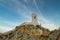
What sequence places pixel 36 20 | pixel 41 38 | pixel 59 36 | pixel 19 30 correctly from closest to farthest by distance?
1. pixel 59 36
2. pixel 41 38
3. pixel 19 30
4. pixel 36 20

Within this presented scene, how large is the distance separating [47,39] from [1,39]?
19.5 meters

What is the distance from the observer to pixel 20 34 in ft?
154

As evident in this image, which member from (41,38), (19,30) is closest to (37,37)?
(41,38)

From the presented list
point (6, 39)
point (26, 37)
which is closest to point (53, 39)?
point (26, 37)

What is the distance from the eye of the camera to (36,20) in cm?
5909

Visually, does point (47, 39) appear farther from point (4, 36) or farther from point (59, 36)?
point (4, 36)

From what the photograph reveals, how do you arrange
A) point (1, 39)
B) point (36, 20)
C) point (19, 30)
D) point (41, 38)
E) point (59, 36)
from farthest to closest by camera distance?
point (36, 20) → point (1, 39) → point (19, 30) → point (41, 38) → point (59, 36)

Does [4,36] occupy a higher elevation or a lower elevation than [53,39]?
higher

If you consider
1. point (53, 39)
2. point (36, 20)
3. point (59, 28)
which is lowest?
point (53, 39)

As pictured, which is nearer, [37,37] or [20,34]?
[37,37]

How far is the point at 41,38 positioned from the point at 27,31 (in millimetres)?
6693

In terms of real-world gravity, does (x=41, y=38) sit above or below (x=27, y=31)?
below

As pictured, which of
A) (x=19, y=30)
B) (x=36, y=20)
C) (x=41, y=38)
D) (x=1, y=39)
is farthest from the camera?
(x=36, y=20)

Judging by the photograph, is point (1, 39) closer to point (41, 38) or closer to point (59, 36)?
point (41, 38)
